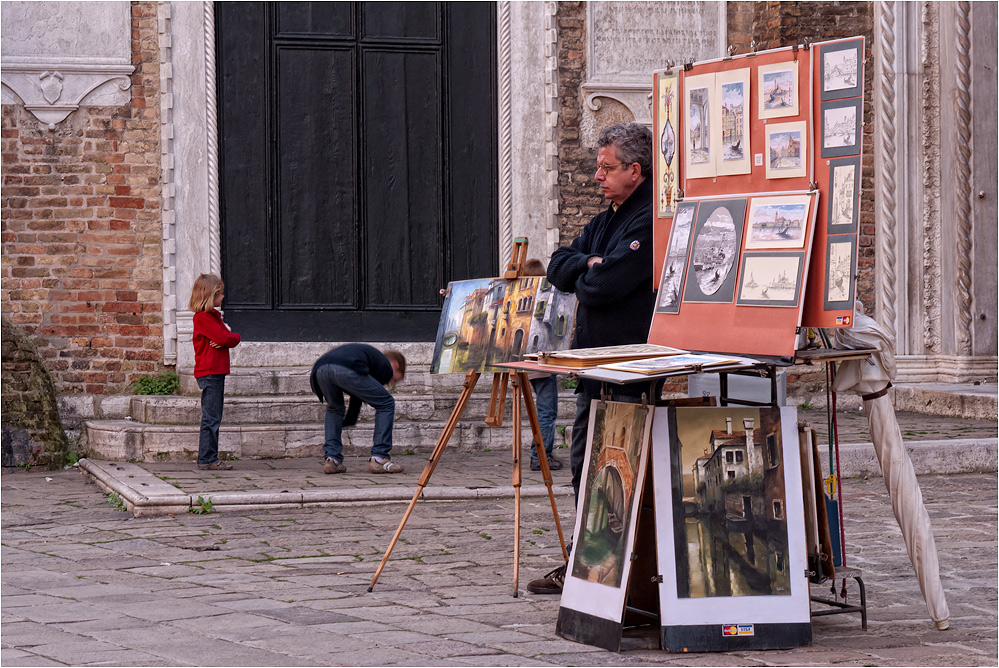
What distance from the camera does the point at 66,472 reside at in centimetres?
934

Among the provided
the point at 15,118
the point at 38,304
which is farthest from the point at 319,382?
the point at 15,118

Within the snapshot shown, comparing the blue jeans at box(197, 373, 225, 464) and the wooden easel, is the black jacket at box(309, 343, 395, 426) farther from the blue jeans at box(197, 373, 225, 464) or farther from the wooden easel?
the wooden easel

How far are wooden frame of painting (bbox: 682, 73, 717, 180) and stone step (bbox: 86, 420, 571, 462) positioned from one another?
507cm

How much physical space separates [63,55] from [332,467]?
4.54 metres

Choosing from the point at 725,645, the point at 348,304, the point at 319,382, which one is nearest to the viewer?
the point at 725,645

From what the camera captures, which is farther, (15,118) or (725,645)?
(15,118)

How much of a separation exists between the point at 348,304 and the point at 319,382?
2.58 m

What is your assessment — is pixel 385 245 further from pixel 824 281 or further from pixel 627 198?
pixel 824 281

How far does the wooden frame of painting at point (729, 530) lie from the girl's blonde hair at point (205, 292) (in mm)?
5363

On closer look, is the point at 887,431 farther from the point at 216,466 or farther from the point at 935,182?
the point at 935,182

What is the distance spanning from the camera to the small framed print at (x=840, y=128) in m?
4.38

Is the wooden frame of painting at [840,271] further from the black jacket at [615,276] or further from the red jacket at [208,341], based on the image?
the red jacket at [208,341]

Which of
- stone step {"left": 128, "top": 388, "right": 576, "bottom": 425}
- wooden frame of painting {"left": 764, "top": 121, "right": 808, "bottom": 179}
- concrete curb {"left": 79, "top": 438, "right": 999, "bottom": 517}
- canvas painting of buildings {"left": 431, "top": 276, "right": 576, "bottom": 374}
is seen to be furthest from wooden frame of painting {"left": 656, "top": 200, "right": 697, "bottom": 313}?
stone step {"left": 128, "top": 388, "right": 576, "bottom": 425}

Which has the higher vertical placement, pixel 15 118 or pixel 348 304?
pixel 15 118
